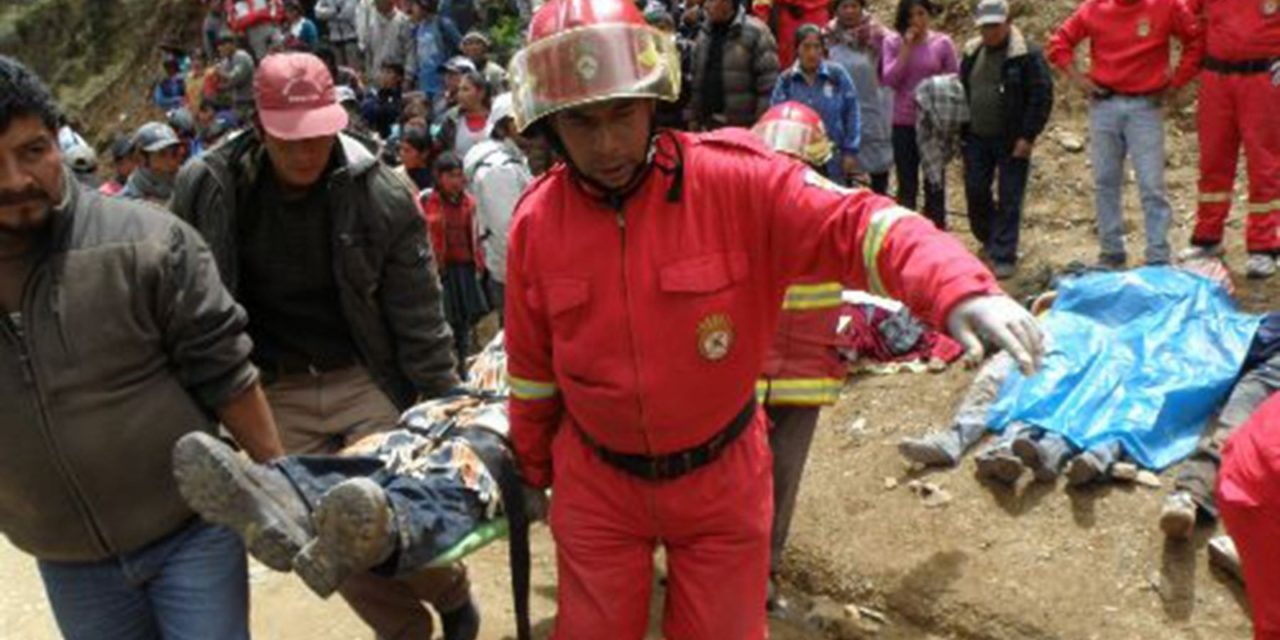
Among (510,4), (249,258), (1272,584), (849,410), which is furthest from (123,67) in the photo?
(1272,584)

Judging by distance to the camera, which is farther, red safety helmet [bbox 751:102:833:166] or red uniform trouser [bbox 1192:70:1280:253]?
red uniform trouser [bbox 1192:70:1280:253]

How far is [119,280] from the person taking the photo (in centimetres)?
260

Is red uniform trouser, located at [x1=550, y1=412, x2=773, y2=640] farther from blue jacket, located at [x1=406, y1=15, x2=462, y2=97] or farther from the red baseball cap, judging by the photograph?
blue jacket, located at [x1=406, y1=15, x2=462, y2=97]

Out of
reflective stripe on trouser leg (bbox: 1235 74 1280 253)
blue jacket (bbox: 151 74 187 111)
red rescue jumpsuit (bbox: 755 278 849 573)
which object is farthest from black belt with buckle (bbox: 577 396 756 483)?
blue jacket (bbox: 151 74 187 111)

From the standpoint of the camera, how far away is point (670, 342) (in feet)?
9.22

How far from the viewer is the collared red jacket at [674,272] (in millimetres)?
2777

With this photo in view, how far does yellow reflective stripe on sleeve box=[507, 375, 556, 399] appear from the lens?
3176 mm

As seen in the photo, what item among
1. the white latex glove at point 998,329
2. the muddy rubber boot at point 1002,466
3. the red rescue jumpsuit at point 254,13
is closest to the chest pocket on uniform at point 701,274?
the white latex glove at point 998,329

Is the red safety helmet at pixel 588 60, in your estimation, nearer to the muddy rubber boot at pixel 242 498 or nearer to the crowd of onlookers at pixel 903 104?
the muddy rubber boot at pixel 242 498

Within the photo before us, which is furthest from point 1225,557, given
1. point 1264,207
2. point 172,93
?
point 172,93

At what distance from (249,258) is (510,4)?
12.2m

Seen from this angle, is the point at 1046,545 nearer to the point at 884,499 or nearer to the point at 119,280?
the point at 884,499

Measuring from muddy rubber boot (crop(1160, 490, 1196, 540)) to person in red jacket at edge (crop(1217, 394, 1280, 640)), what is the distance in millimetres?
1771

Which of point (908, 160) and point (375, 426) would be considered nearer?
point (375, 426)
